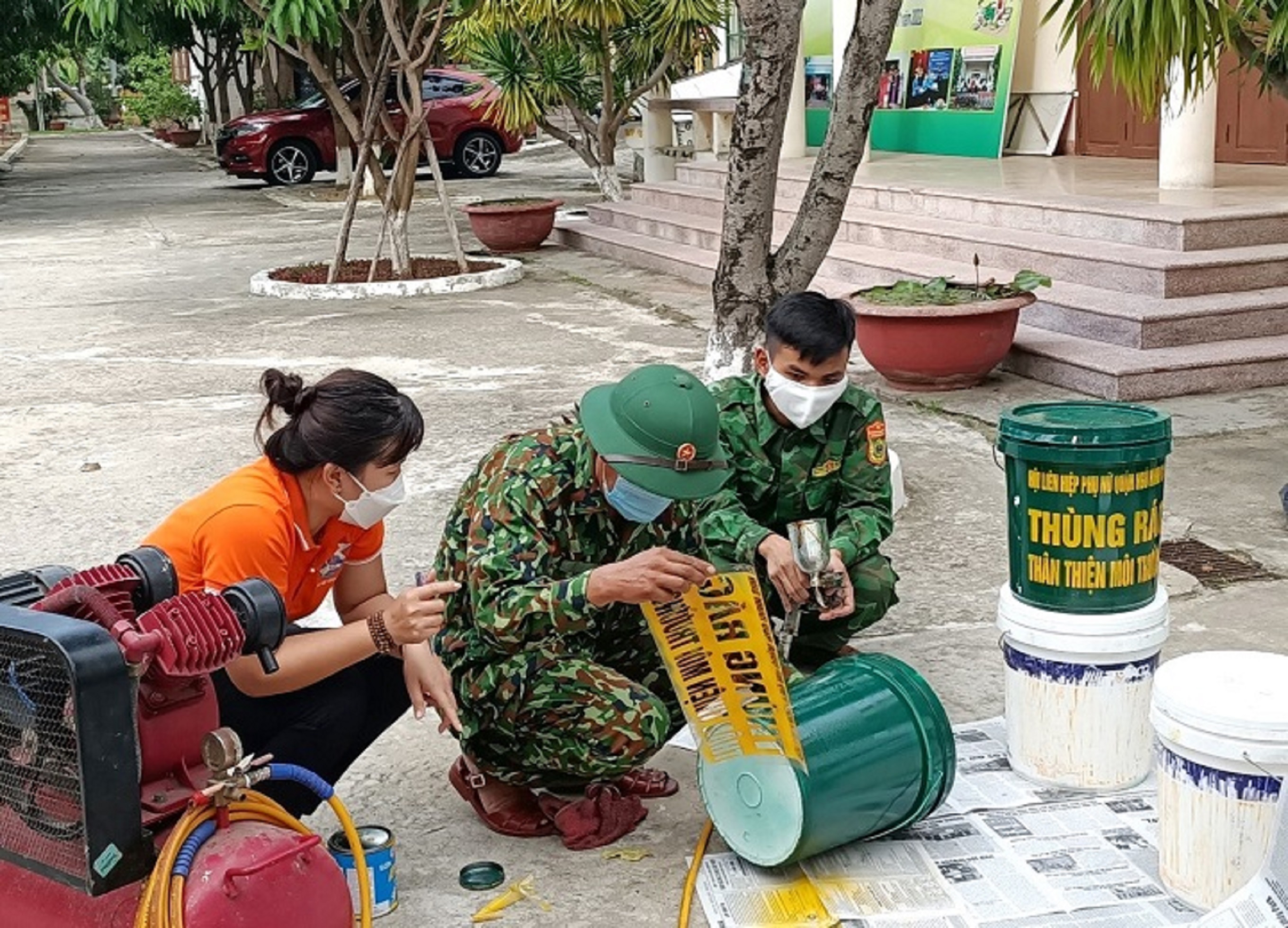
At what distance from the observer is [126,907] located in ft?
6.77

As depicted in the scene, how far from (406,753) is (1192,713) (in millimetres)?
1711

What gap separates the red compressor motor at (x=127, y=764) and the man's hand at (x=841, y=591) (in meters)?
1.31

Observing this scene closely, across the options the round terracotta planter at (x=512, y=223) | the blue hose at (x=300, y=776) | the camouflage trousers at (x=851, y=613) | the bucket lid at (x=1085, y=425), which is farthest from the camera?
the round terracotta planter at (x=512, y=223)

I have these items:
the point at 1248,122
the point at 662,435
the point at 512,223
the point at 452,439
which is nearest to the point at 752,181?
the point at 452,439

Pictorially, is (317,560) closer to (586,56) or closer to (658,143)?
(586,56)

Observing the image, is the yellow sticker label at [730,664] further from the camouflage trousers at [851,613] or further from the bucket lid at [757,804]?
the camouflage trousers at [851,613]

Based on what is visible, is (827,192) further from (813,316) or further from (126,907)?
(126,907)

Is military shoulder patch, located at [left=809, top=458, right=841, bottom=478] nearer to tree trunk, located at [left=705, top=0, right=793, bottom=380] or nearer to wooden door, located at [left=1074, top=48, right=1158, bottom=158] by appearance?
tree trunk, located at [left=705, top=0, right=793, bottom=380]

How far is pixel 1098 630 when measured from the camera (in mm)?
2861

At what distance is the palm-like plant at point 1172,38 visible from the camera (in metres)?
4.27

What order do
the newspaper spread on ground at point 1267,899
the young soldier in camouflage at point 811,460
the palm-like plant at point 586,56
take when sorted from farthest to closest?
the palm-like plant at point 586,56 → the young soldier in camouflage at point 811,460 → the newspaper spread on ground at point 1267,899

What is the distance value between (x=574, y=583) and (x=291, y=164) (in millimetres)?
18759

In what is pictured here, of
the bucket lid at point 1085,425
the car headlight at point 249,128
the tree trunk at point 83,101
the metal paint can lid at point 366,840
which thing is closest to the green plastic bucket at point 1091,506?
the bucket lid at point 1085,425

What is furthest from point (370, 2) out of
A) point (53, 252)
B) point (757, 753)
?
point (757, 753)
